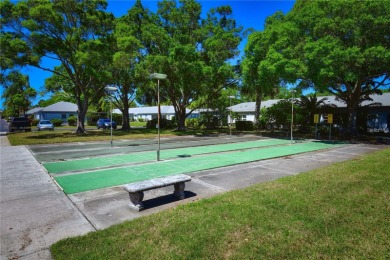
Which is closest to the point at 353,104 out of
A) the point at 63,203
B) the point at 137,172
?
the point at 137,172

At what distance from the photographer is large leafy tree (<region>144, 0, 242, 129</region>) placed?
23.7 metres

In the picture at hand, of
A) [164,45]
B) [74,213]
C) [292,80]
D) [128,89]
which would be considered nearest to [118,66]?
[164,45]

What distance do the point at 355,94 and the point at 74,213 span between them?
24386mm

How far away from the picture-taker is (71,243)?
13.9 ft

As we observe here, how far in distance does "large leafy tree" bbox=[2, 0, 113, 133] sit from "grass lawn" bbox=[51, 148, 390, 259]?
21.4 meters

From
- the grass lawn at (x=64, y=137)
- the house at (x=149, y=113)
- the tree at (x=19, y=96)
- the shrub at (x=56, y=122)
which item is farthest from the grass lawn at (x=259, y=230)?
the tree at (x=19, y=96)

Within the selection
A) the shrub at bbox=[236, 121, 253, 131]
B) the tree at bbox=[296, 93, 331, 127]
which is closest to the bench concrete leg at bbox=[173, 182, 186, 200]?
the tree at bbox=[296, 93, 331, 127]

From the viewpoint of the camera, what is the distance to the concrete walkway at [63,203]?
4590 mm

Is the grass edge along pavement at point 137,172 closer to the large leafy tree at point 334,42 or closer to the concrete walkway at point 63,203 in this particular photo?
the concrete walkway at point 63,203

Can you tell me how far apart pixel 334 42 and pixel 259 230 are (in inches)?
655

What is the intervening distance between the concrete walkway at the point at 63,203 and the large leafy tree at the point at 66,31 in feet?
53.3

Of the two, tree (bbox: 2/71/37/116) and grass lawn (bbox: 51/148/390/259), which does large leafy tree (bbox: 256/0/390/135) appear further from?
tree (bbox: 2/71/37/116)

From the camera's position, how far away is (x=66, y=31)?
24.4 m

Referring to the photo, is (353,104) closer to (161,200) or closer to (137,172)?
(137,172)
